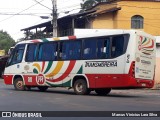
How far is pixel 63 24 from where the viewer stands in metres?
49.2

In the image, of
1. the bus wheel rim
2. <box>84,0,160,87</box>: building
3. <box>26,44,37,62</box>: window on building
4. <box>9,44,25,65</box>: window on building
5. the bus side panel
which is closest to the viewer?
the bus side panel

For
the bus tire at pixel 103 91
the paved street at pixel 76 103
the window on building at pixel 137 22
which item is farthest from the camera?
the window on building at pixel 137 22

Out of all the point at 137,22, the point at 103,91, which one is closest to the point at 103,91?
the point at 103,91

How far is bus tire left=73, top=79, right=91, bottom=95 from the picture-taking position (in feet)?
70.2

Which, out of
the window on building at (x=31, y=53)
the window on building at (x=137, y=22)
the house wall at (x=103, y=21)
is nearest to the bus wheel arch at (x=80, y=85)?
the window on building at (x=31, y=53)

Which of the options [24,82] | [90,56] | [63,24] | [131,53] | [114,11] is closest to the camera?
[131,53]

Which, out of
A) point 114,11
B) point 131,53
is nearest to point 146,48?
point 131,53

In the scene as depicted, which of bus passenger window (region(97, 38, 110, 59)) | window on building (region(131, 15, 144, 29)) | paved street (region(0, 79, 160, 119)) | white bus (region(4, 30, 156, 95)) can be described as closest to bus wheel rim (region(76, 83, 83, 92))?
white bus (region(4, 30, 156, 95))

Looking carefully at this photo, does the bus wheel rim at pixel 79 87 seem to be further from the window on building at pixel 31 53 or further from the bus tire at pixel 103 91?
the window on building at pixel 31 53

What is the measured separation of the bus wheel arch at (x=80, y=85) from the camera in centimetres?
2140

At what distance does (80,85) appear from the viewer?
854 inches

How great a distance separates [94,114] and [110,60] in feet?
25.8

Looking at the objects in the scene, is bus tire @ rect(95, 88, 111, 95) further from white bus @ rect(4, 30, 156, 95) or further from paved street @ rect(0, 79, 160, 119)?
paved street @ rect(0, 79, 160, 119)

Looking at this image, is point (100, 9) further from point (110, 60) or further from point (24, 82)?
point (110, 60)
